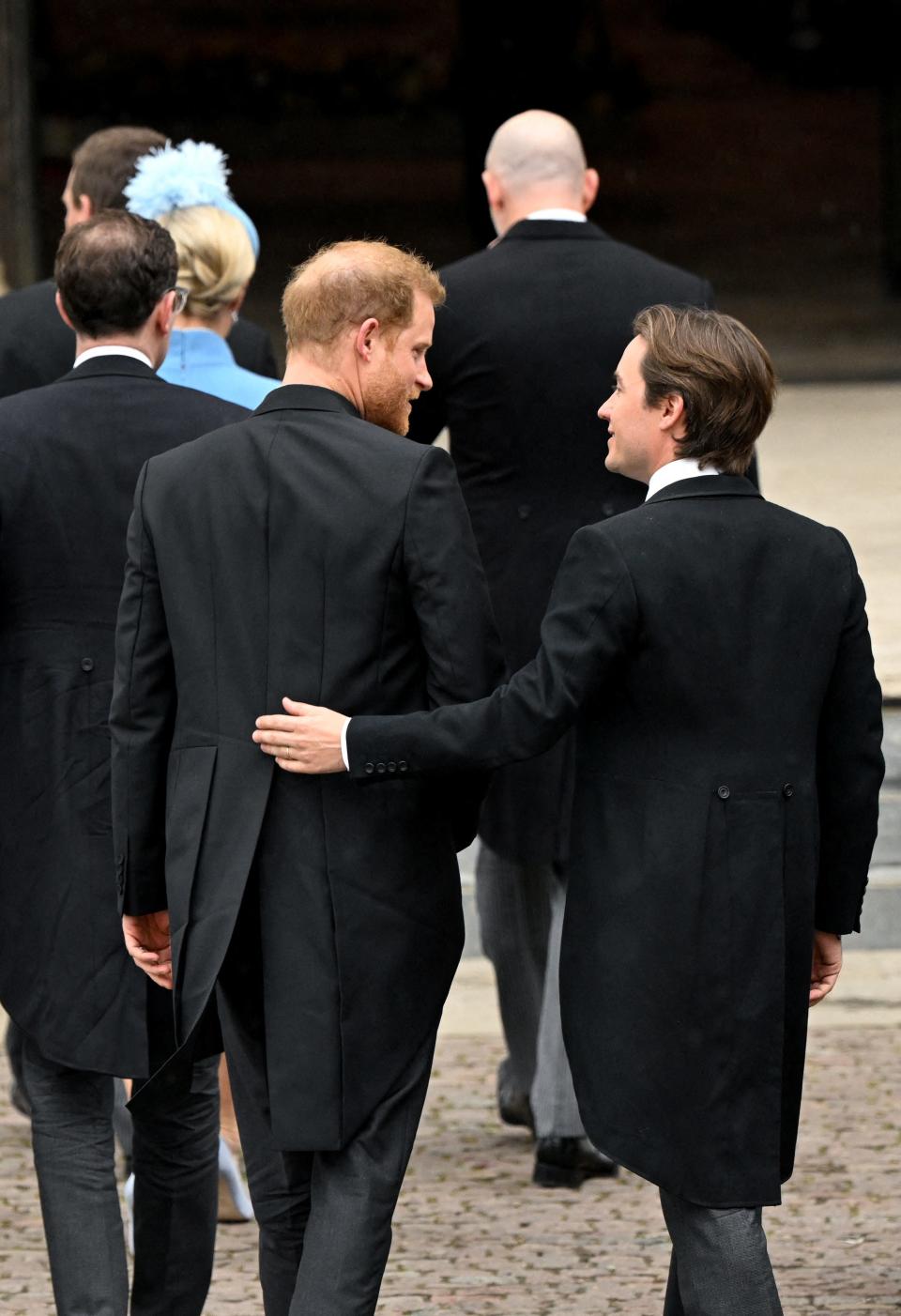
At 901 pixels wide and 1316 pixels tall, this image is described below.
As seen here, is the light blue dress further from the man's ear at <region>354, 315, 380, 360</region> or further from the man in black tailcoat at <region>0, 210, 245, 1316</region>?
the man's ear at <region>354, 315, 380, 360</region>

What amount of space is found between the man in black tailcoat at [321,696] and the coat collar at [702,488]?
0.27m

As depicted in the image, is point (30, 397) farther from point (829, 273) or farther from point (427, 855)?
point (829, 273)

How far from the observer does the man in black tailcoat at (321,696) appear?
295cm

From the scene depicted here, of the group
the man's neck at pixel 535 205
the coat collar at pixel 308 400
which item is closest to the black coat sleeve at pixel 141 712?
the coat collar at pixel 308 400

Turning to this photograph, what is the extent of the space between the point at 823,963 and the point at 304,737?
2.79ft

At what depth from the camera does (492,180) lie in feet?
15.6

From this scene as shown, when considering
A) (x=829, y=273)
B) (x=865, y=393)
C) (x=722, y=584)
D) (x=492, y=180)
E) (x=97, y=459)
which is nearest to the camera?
(x=722, y=584)

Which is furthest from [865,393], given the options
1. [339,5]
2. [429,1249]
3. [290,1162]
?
[290,1162]

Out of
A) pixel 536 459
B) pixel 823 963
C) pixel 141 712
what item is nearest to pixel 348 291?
pixel 141 712

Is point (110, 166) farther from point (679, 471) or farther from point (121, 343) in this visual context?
point (679, 471)

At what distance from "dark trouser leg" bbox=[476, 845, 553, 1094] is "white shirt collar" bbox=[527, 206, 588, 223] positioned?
1.33 meters

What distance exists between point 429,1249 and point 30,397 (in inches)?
68.5

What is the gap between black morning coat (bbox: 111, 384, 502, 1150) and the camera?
9.66 ft

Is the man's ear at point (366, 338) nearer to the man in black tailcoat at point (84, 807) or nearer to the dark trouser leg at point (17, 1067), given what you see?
the man in black tailcoat at point (84, 807)
